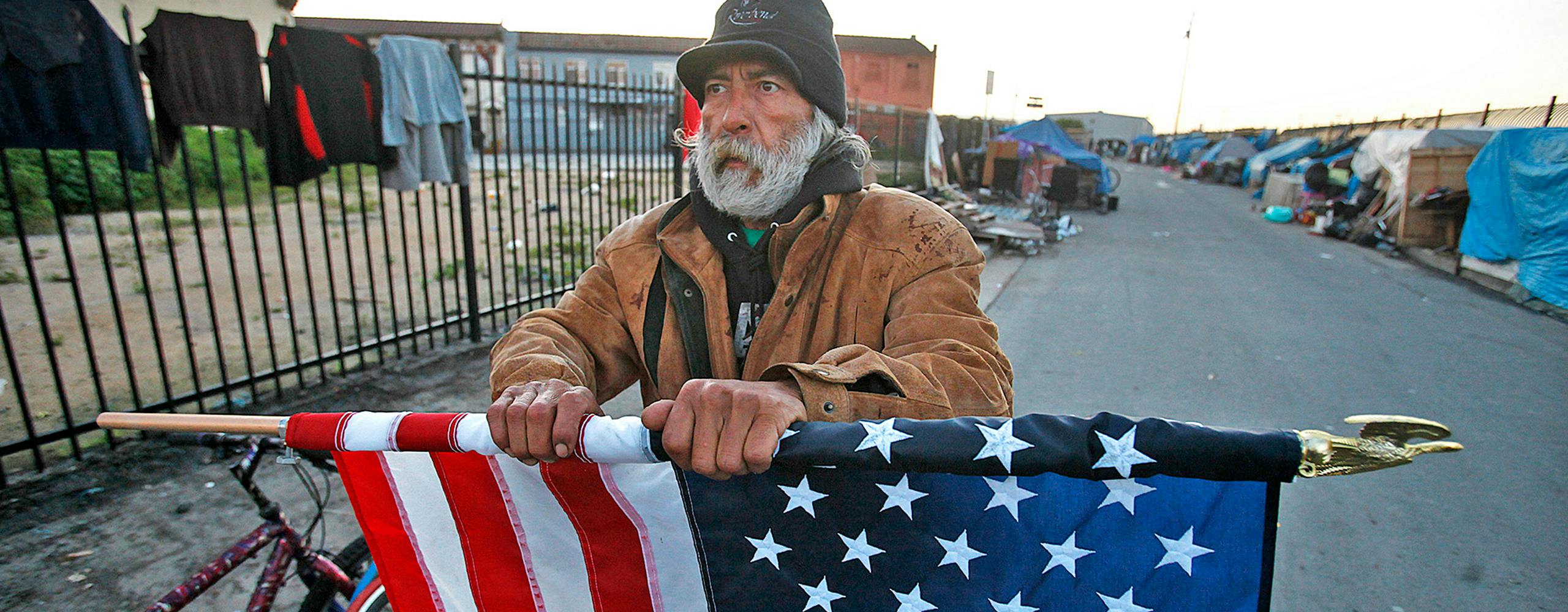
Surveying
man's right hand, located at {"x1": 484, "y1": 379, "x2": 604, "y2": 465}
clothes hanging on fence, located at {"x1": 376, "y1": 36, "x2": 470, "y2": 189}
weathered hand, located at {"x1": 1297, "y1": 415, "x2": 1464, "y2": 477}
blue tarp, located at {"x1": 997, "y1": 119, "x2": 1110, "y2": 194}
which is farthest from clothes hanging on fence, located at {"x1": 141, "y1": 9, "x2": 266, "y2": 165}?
blue tarp, located at {"x1": 997, "y1": 119, "x2": 1110, "y2": 194}

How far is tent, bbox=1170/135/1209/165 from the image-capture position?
141ft

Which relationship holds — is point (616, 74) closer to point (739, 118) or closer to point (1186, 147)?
point (739, 118)

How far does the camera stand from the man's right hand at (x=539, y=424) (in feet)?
4.12

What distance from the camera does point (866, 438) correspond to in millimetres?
1191

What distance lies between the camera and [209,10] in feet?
44.8

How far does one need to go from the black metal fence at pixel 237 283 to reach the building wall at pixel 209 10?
7.73ft

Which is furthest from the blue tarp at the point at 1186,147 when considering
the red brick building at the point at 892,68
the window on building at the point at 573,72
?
the window on building at the point at 573,72

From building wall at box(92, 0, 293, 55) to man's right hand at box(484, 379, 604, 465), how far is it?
39.6 feet

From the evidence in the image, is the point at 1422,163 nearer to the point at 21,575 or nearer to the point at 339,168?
the point at 339,168

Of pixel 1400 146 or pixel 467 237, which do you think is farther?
pixel 1400 146

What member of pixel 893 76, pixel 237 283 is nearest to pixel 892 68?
pixel 893 76

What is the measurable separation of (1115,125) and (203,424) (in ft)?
305

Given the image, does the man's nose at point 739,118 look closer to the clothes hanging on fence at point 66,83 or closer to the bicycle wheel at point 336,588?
the bicycle wheel at point 336,588

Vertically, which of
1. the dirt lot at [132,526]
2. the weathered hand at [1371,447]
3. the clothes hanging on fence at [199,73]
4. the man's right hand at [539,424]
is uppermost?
the clothes hanging on fence at [199,73]
